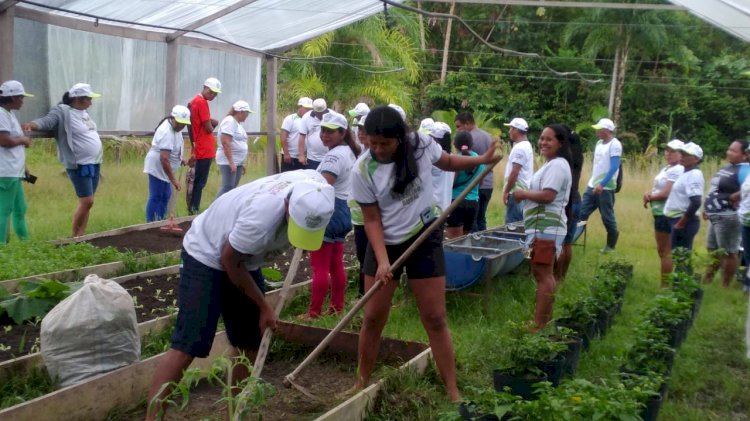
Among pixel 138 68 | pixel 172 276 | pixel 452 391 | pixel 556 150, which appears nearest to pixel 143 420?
pixel 452 391

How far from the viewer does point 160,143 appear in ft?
32.5

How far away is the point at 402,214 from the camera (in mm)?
4785

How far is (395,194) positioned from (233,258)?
1.09 meters

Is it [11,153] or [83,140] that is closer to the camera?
[11,153]

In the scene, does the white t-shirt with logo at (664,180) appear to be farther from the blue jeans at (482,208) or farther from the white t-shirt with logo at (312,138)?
the white t-shirt with logo at (312,138)

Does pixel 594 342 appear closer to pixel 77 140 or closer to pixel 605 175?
pixel 605 175

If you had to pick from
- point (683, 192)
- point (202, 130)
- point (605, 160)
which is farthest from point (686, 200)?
point (202, 130)

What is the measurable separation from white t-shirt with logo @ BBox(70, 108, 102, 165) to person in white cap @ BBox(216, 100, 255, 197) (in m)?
2.29

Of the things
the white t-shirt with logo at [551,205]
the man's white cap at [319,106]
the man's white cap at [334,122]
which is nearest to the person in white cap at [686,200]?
the white t-shirt with logo at [551,205]

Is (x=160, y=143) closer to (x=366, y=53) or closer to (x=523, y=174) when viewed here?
(x=523, y=174)

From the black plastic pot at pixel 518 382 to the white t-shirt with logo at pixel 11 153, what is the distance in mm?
5280

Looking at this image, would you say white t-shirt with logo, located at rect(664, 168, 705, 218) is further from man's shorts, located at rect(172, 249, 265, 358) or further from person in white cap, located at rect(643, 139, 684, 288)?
man's shorts, located at rect(172, 249, 265, 358)

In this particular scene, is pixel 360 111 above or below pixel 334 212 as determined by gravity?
above

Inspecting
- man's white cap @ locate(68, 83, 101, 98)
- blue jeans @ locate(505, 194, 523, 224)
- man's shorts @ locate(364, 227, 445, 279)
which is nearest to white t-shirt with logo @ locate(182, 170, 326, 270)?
man's shorts @ locate(364, 227, 445, 279)
